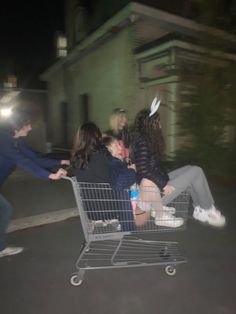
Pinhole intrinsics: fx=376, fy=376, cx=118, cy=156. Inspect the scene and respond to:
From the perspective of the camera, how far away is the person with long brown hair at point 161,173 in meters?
3.94

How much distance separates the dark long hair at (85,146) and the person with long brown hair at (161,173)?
0.46 m

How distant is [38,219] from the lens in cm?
569

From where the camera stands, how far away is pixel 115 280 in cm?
378

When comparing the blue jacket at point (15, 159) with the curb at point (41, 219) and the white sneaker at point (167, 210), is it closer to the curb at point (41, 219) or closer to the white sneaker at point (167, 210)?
the white sneaker at point (167, 210)

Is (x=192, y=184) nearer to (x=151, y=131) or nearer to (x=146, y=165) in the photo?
(x=146, y=165)

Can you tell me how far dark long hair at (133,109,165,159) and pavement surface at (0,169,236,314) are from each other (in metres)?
1.31

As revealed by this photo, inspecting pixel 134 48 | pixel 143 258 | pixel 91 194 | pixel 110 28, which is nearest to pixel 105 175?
pixel 91 194

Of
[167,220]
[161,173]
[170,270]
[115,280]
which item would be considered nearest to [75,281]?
[115,280]

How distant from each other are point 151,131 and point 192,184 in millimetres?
750

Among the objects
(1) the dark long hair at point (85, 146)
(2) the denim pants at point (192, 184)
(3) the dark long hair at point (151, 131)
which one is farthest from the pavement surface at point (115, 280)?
(3) the dark long hair at point (151, 131)

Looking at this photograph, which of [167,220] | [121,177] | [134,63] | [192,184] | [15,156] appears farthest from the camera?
[134,63]

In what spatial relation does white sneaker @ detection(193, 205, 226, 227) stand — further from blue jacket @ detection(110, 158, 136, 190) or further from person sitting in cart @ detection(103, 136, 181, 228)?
blue jacket @ detection(110, 158, 136, 190)

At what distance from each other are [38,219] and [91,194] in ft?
7.46

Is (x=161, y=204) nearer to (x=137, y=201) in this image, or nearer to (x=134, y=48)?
(x=137, y=201)
